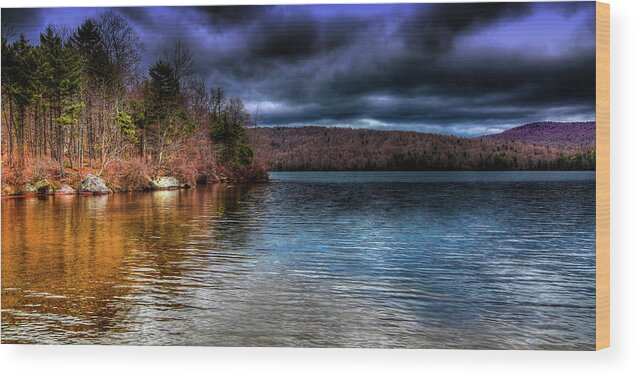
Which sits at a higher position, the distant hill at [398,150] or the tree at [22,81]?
the tree at [22,81]

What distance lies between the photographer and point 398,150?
1027 cm

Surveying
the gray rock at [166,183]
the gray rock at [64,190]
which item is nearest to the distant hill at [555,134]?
the gray rock at [166,183]

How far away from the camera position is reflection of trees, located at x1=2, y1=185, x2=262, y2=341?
7980 millimetres

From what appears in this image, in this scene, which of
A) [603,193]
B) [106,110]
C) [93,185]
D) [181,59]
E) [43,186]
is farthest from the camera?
[93,185]

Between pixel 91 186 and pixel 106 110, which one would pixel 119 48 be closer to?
pixel 106 110

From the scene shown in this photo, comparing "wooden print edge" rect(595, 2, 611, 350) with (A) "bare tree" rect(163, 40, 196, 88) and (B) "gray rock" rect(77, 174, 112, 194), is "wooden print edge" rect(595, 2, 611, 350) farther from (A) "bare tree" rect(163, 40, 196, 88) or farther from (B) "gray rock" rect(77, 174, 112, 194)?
(B) "gray rock" rect(77, 174, 112, 194)

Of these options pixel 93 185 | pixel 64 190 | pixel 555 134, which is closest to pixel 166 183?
pixel 93 185

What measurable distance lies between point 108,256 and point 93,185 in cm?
759

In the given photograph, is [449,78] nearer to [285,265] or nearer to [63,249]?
[285,265]

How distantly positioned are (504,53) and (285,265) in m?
4.02

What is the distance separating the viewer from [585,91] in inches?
329

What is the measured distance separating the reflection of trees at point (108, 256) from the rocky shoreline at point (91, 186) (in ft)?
0.75

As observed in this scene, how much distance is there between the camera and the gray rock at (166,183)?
1591 cm

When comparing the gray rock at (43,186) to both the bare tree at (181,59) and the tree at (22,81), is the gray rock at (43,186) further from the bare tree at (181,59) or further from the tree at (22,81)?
the bare tree at (181,59)
